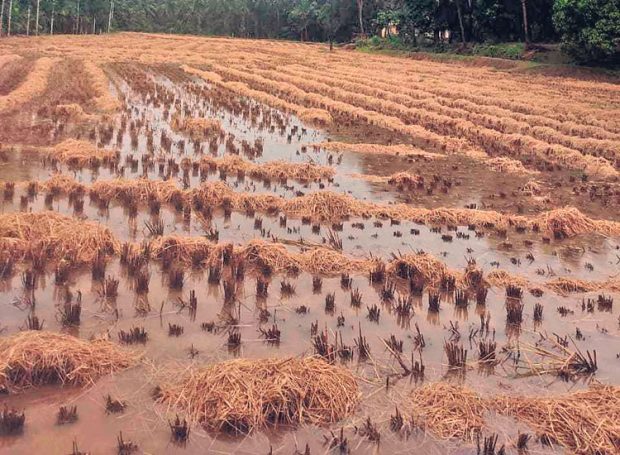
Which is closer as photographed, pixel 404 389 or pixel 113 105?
pixel 404 389

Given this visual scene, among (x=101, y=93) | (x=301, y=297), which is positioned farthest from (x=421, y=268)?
(x=101, y=93)

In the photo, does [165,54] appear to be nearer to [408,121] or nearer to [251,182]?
[408,121]

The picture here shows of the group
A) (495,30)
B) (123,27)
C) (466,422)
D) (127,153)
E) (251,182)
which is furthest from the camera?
(123,27)

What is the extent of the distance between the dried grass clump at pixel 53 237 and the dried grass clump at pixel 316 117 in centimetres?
1212

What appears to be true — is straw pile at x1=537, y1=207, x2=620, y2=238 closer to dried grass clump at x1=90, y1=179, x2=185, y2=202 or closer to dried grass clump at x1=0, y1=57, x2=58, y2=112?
dried grass clump at x1=90, y1=179, x2=185, y2=202

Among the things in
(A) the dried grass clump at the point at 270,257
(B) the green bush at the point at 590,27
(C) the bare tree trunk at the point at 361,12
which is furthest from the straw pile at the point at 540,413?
(C) the bare tree trunk at the point at 361,12

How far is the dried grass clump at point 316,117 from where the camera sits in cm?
1908

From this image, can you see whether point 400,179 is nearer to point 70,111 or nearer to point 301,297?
point 301,297

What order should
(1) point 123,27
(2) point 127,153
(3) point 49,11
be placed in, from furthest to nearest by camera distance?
(1) point 123,27 < (3) point 49,11 < (2) point 127,153

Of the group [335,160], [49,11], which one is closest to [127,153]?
[335,160]

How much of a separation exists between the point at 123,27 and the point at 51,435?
290 feet

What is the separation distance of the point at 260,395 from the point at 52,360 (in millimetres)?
1658

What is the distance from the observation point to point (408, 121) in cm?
1966

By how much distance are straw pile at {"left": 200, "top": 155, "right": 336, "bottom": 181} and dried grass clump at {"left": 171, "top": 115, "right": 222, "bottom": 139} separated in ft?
11.3
